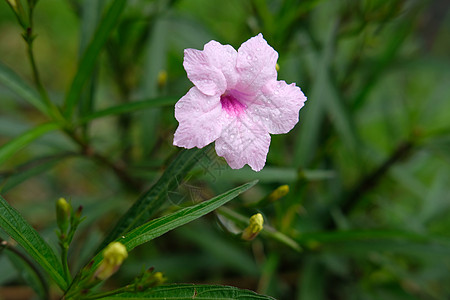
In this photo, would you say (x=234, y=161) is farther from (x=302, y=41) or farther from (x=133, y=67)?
(x=302, y=41)

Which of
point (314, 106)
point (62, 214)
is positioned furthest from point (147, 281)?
point (314, 106)

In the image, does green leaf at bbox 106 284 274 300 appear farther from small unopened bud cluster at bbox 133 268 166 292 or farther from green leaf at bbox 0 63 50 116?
green leaf at bbox 0 63 50 116

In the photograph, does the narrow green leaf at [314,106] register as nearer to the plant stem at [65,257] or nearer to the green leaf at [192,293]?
the green leaf at [192,293]

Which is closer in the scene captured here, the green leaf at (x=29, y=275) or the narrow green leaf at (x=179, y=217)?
the narrow green leaf at (x=179, y=217)

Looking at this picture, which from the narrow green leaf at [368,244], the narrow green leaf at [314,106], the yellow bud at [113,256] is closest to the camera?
the yellow bud at [113,256]

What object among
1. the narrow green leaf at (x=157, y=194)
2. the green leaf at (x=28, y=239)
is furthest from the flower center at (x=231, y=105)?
the green leaf at (x=28, y=239)

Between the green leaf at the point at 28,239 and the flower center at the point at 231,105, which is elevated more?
the flower center at the point at 231,105
